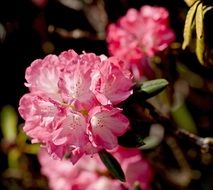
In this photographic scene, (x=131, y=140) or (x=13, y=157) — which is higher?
(x=131, y=140)

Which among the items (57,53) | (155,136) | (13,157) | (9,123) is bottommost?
(13,157)

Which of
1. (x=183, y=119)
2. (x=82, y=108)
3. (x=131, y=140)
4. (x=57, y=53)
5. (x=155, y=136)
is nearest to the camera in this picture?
(x=82, y=108)

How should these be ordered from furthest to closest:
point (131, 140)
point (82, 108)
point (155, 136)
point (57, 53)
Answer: point (57, 53) → point (155, 136) → point (131, 140) → point (82, 108)

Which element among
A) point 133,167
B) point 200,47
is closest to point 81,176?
point 133,167

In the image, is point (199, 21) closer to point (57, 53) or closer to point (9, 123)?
point (57, 53)

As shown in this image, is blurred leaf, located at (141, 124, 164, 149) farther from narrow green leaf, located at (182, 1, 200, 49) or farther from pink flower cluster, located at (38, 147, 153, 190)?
narrow green leaf, located at (182, 1, 200, 49)

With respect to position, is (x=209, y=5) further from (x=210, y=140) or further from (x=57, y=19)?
(x=57, y=19)
